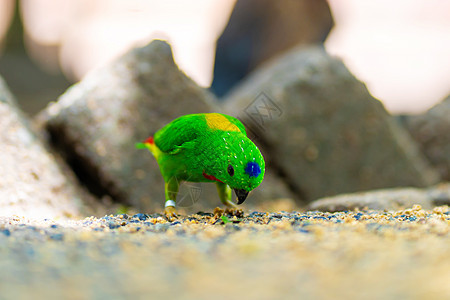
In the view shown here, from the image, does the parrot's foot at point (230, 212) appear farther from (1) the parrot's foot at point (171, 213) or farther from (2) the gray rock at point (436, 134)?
(2) the gray rock at point (436, 134)

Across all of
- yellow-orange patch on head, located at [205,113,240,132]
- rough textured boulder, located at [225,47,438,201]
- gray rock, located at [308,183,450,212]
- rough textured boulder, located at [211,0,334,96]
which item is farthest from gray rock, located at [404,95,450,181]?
yellow-orange patch on head, located at [205,113,240,132]

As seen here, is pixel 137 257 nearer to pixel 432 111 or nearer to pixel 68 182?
pixel 68 182

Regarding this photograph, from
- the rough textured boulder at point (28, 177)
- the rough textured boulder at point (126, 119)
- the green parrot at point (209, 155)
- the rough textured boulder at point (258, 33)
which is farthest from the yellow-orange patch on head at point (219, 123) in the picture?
the rough textured boulder at point (258, 33)

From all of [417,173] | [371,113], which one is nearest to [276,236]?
[371,113]

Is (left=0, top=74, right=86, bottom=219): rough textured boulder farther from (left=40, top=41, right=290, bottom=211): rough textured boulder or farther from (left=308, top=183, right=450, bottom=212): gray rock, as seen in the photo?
(left=308, top=183, right=450, bottom=212): gray rock

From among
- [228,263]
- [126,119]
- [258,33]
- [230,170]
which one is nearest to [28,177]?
[126,119]

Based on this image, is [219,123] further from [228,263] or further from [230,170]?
[228,263]
